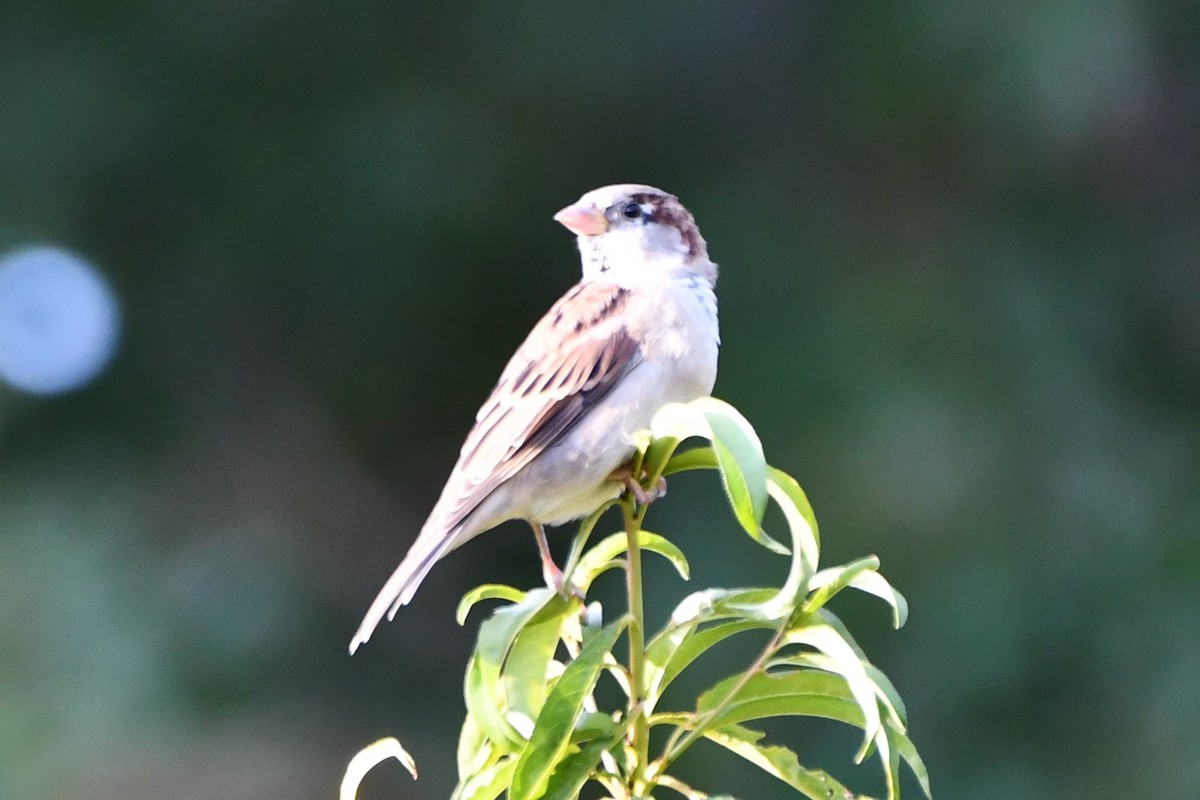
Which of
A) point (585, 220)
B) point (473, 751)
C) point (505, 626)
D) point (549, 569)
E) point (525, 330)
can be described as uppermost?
point (585, 220)

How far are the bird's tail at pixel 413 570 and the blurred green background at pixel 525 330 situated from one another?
2.39m

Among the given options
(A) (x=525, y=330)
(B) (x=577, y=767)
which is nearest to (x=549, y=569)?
(B) (x=577, y=767)

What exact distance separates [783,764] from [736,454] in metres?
0.30

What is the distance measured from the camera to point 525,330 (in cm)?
452

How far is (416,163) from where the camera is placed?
4.56m

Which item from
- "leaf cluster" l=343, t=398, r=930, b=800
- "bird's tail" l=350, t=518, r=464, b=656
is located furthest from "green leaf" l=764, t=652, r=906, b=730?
"bird's tail" l=350, t=518, r=464, b=656

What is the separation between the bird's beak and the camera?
7.54 feet

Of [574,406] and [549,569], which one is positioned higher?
[574,406]

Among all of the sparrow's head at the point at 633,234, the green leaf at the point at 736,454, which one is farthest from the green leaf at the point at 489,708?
the sparrow's head at the point at 633,234

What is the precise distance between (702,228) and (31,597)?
2.27 metres

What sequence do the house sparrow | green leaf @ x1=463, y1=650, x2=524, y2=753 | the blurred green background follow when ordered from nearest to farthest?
green leaf @ x1=463, y1=650, x2=524, y2=753, the house sparrow, the blurred green background

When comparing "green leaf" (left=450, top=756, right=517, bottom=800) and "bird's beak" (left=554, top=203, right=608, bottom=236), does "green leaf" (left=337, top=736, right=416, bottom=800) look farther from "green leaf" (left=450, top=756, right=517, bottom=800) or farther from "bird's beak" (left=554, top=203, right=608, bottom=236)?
"bird's beak" (left=554, top=203, right=608, bottom=236)

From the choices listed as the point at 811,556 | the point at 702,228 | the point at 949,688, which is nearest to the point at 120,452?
the point at 702,228

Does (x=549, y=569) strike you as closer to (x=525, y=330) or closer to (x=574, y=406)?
(x=574, y=406)
